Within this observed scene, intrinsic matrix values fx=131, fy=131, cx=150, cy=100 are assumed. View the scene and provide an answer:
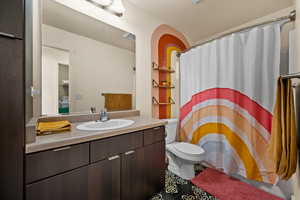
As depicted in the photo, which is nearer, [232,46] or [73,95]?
[73,95]

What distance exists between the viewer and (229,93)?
1.58 meters

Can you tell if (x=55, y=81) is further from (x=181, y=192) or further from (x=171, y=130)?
(x=181, y=192)

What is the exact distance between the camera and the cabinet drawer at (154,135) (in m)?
1.26

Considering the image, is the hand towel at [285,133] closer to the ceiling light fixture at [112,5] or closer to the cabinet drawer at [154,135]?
the cabinet drawer at [154,135]

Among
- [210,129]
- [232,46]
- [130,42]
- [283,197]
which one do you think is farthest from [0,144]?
[283,197]

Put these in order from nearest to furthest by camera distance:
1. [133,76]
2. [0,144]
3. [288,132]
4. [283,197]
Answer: [0,144], [288,132], [283,197], [133,76]

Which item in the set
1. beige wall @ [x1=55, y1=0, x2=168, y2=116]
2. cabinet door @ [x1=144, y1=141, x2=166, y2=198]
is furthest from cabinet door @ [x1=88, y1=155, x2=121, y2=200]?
beige wall @ [x1=55, y1=0, x2=168, y2=116]

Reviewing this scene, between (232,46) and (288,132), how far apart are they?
3.75 feet

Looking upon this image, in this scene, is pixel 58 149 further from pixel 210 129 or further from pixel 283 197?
pixel 283 197

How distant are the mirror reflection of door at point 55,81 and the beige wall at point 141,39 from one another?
0.68m

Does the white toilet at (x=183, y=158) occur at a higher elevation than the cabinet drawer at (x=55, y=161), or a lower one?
lower

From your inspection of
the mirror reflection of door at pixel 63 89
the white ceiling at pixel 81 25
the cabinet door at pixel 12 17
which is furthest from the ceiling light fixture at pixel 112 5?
the cabinet door at pixel 12 17

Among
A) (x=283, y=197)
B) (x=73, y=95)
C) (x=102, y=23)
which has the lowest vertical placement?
(x=283, y=197)

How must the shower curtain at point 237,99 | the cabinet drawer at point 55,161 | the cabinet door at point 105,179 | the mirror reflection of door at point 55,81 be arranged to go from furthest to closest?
1. the shower curtain at point 237,99
2. the mirror reflection of door at point 55,81
3. the cabinet door at point 105,179
4. the cabinet drawer at point 55,161
